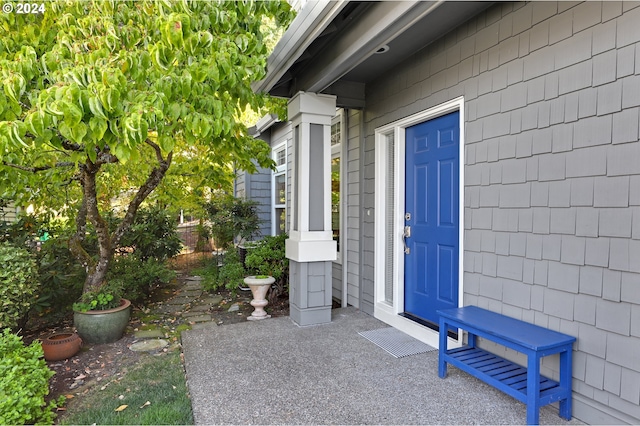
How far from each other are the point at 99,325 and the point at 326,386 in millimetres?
2382

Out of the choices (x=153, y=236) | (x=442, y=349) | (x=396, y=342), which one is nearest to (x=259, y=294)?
(x=396, y=342)

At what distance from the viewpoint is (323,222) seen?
3938 mm

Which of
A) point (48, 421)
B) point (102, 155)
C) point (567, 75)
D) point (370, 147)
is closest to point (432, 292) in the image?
point (370, 147)

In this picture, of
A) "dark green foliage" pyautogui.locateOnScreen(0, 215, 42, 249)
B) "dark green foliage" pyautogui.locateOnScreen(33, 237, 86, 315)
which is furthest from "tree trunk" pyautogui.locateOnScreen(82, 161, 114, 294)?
"dark green foliage" pyautogui.locateOnScreen(0, 215, 42, 249)

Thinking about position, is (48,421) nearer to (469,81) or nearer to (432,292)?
(432,292)

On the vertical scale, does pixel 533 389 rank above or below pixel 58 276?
below

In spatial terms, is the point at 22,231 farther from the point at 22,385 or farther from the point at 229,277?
the point at 22,385

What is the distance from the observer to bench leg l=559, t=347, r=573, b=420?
6.95 ft

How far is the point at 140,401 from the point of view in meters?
2.47

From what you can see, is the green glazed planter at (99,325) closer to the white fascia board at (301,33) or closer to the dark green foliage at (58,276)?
the dark green foliage at (58,276)

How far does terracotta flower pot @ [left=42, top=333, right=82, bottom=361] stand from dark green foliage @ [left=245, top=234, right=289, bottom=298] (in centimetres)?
201

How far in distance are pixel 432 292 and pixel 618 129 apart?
195 cm

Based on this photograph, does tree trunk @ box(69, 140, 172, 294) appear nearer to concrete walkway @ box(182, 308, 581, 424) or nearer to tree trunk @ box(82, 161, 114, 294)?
Answer: tree trunk @ box(82, 161, 114, 294)

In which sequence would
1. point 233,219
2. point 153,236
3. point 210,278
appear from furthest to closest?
point 233,219 < point 153,236 < point 210,278
